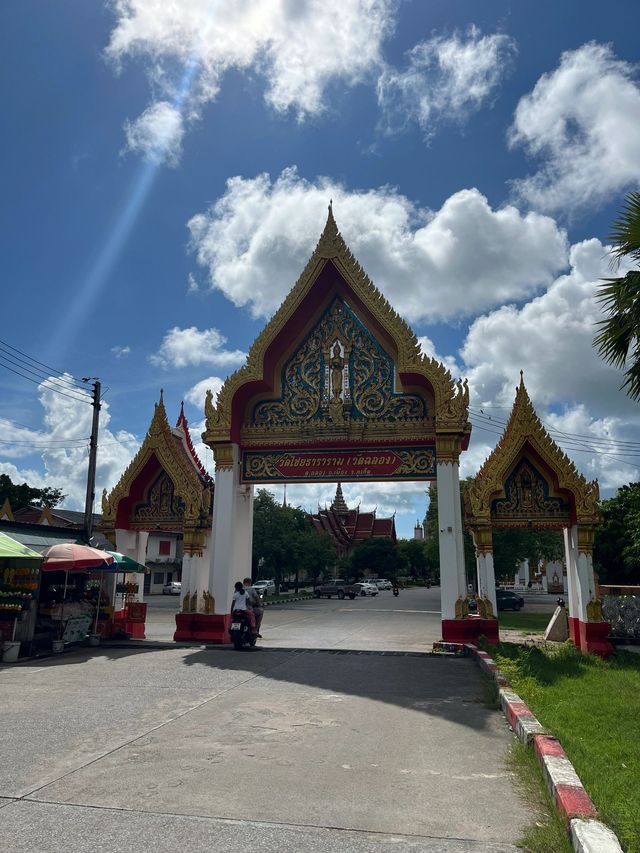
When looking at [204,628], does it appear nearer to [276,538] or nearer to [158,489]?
[158,489]

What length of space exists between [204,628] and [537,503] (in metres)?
7.82

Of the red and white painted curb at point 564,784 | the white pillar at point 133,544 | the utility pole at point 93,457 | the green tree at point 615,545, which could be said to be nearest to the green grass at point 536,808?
the red and white painted curb at point 564,784

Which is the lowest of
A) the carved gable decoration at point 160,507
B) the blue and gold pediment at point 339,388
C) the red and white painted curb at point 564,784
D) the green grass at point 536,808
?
the green grass at point 536,808

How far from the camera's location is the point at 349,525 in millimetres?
85125

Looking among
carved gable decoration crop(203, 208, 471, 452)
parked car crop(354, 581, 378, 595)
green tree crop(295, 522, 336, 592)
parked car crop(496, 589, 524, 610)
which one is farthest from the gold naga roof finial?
parked car crop(354, 581, 378, 595)

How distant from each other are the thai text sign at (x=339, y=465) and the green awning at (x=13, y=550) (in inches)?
190

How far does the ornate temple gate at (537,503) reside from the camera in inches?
535

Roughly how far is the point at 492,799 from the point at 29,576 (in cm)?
1042

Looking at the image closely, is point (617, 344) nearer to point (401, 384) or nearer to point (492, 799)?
point (401, 384)

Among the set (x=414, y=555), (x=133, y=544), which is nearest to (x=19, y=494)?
(x=133, y=544)

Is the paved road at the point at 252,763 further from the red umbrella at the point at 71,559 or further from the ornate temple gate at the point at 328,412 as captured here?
the ornate temple gate at the point at 328,412

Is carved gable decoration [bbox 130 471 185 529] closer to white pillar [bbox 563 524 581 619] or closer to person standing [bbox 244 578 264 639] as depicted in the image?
person standing [bbox 244 578 264 639]

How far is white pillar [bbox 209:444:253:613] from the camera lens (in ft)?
46.5

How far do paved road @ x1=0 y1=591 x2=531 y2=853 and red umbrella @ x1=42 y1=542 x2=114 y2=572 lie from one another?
262cm
